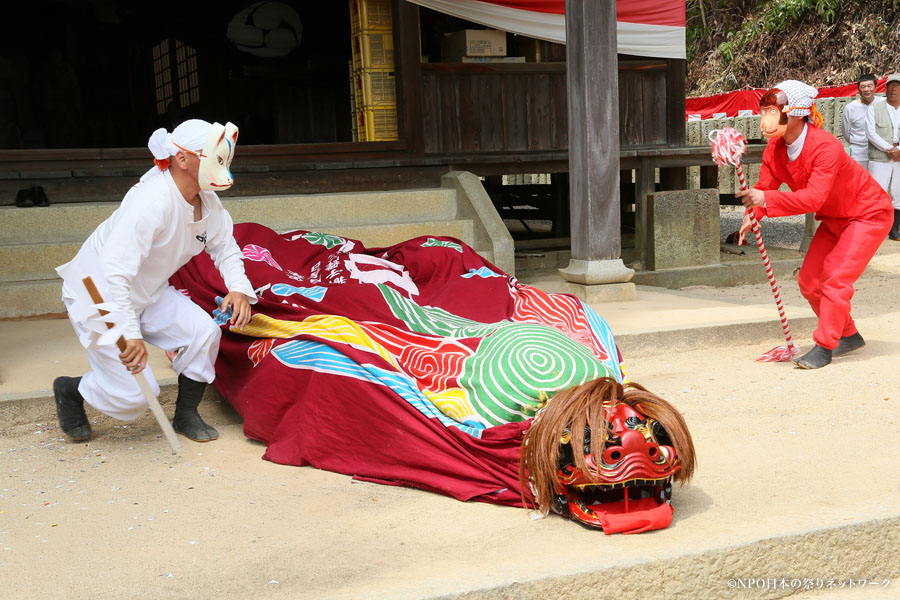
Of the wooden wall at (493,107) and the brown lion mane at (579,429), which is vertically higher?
the wooden wall at (493,107)

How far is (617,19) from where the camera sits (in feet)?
26.8

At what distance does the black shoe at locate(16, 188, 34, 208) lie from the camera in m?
6.75

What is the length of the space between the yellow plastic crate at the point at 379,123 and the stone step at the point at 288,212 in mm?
837

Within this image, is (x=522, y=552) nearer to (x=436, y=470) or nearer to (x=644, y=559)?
(x=644, y=559)

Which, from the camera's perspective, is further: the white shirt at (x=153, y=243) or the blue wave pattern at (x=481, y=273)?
the blue wave pattern at (x=481, y=273)

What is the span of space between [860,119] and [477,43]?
5140 mm

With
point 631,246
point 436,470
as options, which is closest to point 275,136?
point 631,246

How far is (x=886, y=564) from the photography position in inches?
111

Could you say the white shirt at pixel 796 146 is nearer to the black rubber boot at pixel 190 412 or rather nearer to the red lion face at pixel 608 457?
the red lion face at pixel 608 457

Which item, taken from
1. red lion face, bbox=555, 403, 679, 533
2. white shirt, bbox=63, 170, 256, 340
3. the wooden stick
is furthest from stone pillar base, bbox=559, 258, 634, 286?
red lion face, bbox=555, 403, 679, 533

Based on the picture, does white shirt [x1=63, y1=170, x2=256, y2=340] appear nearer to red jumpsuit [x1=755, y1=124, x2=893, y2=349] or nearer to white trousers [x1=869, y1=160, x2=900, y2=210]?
red jumpsuit [x1=755, y1=124, x2=893, y2=349]

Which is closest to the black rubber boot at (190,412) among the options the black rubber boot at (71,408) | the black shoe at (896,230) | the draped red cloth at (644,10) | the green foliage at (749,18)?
the black rubber boot at (71,408)

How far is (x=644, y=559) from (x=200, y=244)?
7.53 ft

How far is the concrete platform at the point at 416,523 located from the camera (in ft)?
8.17
